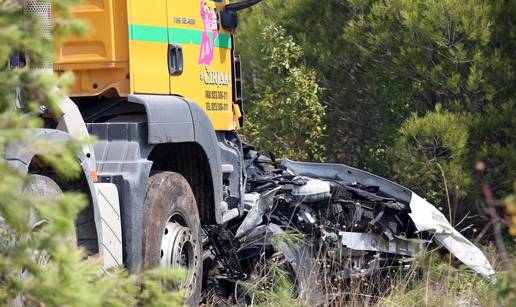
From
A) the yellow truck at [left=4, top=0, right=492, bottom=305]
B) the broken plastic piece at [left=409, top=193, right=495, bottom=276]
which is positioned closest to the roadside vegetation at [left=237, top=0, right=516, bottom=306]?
the broken plastic piece at [left=409, top=193, right=495, bottom=276]

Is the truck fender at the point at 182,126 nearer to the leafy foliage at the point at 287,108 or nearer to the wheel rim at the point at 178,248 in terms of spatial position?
the wheel rim at the point at 178,248

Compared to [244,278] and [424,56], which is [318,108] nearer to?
[424,56]

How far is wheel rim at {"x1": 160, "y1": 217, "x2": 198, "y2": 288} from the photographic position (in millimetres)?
6742

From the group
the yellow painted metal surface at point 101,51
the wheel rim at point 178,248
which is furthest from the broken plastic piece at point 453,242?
the yellow painted metal surface at point 101,51

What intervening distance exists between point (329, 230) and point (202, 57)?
1894mm

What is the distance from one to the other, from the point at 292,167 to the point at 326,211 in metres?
0.85

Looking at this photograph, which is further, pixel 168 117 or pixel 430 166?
pixel 430 166

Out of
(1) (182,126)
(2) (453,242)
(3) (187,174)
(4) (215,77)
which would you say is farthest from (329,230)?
(1) (182,126)

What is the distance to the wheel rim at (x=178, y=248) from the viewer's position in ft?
22.1

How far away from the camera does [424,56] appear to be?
11320 millimetres

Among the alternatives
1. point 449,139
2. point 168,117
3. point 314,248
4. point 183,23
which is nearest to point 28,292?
point 168,117

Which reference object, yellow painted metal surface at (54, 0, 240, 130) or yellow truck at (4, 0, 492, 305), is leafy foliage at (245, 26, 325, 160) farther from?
yellow painted metal surface at (54, 0, 240, 130)

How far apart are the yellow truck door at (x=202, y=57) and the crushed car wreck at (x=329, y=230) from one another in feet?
2.71

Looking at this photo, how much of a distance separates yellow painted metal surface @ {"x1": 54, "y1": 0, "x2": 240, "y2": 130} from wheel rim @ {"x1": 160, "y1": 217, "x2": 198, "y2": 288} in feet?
3.15
